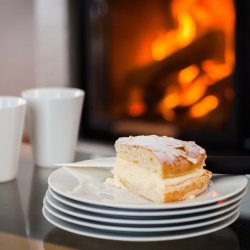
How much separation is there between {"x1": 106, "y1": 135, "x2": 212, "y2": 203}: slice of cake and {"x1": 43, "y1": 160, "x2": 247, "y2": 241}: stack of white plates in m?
0.02

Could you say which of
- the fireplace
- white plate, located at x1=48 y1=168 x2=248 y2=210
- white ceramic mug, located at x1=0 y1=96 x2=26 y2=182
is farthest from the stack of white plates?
the fireplace

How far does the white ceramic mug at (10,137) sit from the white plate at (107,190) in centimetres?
14

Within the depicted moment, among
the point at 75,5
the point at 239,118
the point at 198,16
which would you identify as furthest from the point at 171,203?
the point at 75,5

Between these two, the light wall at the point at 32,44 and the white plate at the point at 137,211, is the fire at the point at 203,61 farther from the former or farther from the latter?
the white plate at the point at 137,211

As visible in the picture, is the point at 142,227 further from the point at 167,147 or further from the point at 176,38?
the point at 176,38

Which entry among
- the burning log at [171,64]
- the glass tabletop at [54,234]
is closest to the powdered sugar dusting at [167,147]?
the glass tabletop at [54,234]

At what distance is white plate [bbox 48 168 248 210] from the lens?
2.58ft

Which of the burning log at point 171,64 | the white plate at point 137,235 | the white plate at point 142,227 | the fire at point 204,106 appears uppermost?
the white plate at point 142,227

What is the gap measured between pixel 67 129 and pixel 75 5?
167cm

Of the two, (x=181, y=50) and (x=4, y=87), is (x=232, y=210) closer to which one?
(x=181, y=50)

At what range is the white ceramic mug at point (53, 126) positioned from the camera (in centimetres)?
114

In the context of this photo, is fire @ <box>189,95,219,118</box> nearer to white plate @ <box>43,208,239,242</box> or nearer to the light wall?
the light wall

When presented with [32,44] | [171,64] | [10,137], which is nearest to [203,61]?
[171,64]

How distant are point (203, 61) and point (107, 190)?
1.73 metres
